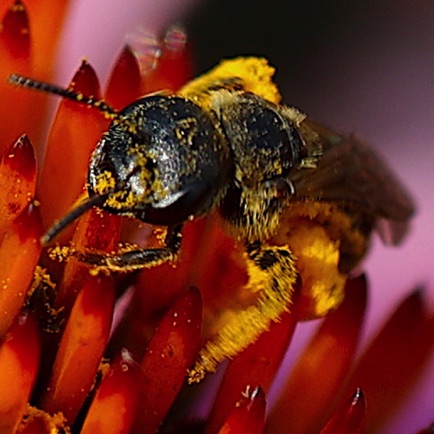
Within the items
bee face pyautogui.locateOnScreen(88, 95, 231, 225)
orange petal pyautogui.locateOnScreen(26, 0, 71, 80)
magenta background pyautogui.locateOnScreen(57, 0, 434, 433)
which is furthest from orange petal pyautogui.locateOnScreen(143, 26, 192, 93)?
magenta background pyautogui.locateOnScreen(57, 0, 434, 433)

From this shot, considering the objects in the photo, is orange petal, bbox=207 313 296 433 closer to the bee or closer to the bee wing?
the bee

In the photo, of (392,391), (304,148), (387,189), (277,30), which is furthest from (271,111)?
(277,30)

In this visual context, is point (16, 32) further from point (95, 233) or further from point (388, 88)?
point (388, 88)

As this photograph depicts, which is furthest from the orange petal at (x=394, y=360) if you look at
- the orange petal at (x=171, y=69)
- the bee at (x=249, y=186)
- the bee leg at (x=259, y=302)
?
the orange petal at (x=171, y=69)

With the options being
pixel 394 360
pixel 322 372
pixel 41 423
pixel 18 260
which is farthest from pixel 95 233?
pixel 394 360

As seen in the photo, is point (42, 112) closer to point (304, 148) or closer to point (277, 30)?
point (304, 148)

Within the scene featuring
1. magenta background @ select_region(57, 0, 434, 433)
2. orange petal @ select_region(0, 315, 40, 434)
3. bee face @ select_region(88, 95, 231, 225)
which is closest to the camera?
bee face @ select_region(88, 95, 231, 225)

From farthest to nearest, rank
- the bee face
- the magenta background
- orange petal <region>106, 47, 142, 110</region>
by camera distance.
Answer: the magenta background < orange petal <region>106, 47, 142, 110</region> < the bee face
